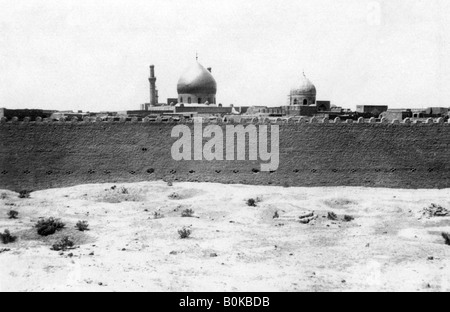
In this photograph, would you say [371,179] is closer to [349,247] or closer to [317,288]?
[349,247]

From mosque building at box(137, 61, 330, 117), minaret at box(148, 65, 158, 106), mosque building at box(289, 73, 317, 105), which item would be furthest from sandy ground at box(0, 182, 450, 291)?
minaret at box(148, 65, 158, 106)

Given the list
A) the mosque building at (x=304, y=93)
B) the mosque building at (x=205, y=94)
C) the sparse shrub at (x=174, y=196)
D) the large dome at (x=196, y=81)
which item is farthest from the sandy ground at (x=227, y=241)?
the mosque building at (x=304, y=93)

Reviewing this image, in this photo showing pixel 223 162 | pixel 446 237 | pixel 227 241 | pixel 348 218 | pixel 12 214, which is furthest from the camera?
pixel 223 162

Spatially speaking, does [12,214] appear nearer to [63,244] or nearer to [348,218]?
[63,244]

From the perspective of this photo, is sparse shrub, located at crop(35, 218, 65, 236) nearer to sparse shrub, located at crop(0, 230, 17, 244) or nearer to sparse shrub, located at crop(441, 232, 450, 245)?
sparse shrub, located at crop(0, 230, 17, 244)

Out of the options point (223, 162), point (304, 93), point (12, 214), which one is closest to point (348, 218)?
point (223, 162)
